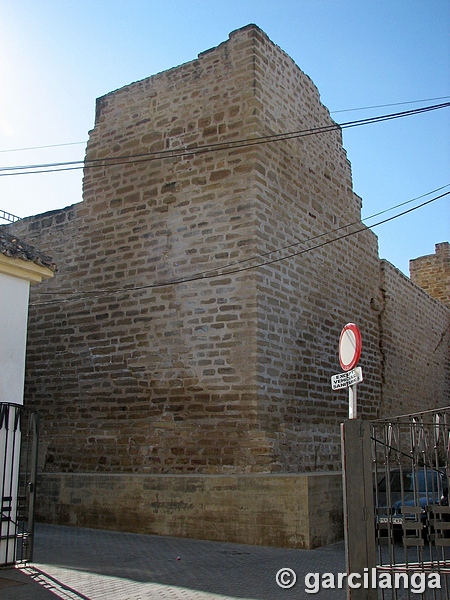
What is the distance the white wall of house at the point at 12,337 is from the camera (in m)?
6.73

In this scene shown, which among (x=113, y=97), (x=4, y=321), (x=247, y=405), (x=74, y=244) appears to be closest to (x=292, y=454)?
(x=247, y=405)

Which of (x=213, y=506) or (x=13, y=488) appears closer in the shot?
(x=13, y=488)

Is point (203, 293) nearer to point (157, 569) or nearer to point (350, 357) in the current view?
point (157, 569)

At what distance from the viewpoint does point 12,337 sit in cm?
689

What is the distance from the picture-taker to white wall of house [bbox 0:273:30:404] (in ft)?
22.1

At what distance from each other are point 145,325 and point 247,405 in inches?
97.5

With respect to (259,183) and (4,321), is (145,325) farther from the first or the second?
(4,321)

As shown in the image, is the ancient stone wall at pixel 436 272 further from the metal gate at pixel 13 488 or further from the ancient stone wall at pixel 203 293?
the metal gate at pixel 13 488

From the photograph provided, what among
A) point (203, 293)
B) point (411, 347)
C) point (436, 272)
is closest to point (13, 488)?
point (203, 293)

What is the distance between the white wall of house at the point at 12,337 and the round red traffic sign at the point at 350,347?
3.45 m

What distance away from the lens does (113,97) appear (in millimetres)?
12344

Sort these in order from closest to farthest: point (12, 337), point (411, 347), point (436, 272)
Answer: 1. point (12, 337)
2. point (411, 347)
3. point (436, 272)

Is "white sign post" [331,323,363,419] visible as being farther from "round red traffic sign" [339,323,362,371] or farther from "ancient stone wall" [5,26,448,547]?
"ancient stone wall" [5,26,448,547]

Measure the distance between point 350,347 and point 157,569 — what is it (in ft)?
10.3
